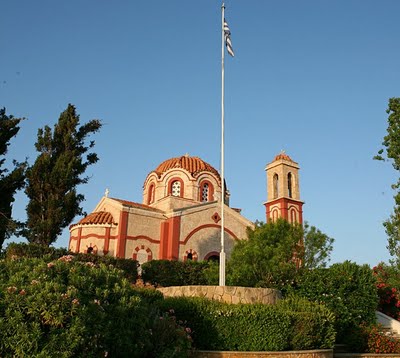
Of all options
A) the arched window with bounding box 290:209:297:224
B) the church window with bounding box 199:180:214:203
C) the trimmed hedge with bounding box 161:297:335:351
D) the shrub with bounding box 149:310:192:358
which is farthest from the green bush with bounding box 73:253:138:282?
the arched window with bounding box 290:209:297:224

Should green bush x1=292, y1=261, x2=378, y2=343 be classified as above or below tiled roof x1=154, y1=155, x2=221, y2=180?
below

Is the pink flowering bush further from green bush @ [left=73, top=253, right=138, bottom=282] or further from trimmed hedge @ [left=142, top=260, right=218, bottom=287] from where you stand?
green bush @ [left=73, top=253, right=138, bottom=282]

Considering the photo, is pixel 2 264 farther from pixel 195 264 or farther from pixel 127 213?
pixel 127 213

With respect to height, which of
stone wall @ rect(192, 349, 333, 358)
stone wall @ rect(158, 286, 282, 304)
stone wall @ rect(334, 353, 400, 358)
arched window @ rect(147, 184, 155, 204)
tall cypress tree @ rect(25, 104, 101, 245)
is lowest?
stone wall @ rect(334, 353, 400, 358)

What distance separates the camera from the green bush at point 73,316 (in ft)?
22.7

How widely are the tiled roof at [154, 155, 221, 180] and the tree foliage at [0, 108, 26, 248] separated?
16910 mm

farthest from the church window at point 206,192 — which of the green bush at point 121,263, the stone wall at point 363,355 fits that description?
the stone wall at point 363,355

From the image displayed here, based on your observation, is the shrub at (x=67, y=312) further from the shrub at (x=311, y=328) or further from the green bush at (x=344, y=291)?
the green bush at (x=344, y=291)

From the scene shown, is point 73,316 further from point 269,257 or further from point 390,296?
point 390,296

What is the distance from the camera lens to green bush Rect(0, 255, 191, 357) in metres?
6.92

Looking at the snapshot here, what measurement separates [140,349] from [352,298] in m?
11.6

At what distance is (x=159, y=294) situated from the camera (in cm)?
1311

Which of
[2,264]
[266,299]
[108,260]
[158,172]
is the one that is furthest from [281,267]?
[158,172]

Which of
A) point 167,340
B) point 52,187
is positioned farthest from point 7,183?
point 167,340
